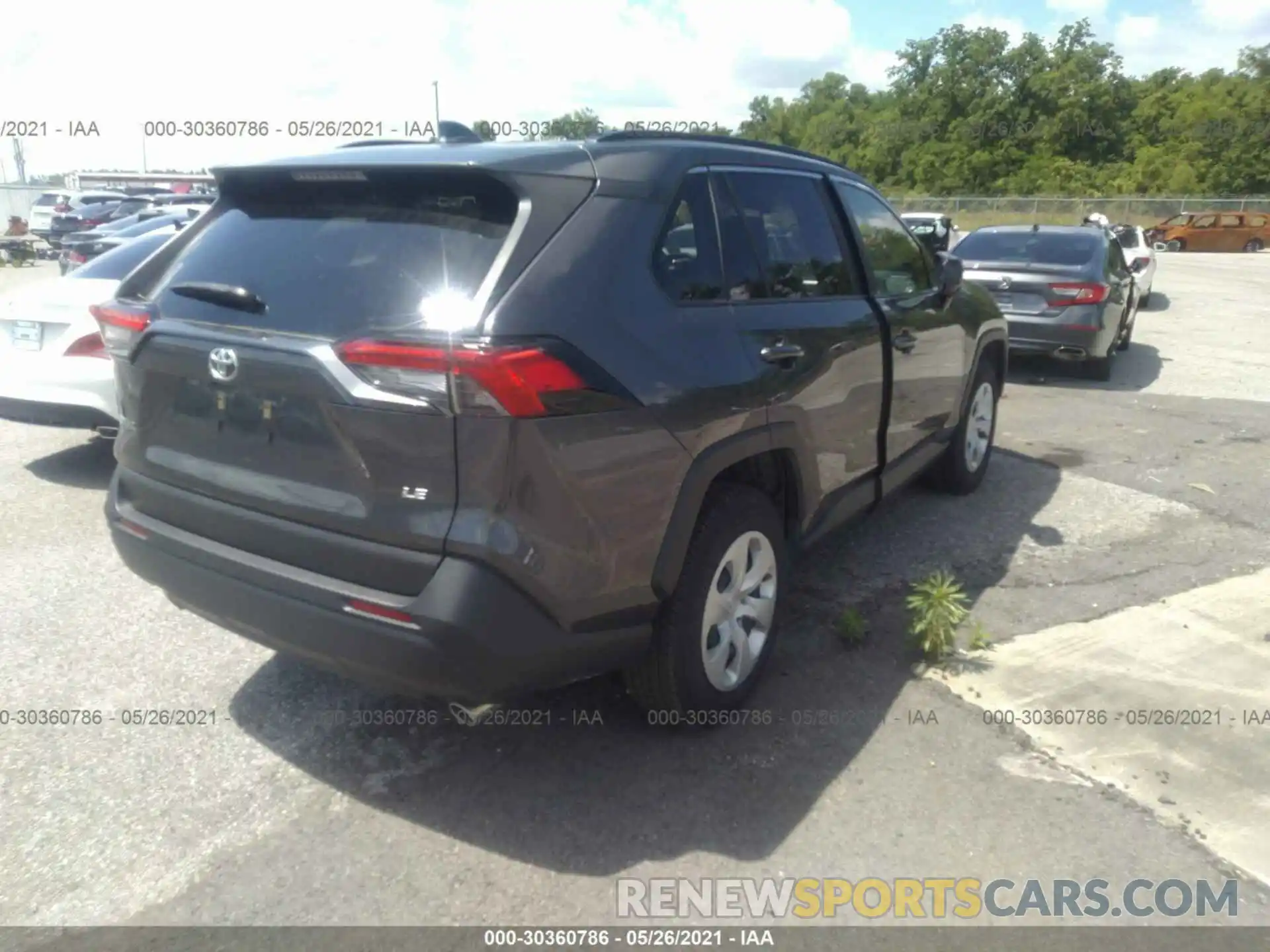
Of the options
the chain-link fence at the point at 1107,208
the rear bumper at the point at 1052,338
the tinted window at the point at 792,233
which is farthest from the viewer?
the chain-link fence at the point at 1107,208

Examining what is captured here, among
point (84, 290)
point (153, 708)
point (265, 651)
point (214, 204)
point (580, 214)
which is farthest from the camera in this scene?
point (84, 290)

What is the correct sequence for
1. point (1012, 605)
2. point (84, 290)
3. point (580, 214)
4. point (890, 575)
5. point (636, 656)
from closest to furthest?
1. point (580, 214)
2. point (636, 656)
3. point (1012, 605)
4. point (890, 575)
5. point (84, 290)

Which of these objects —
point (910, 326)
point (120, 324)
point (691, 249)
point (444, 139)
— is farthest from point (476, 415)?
point (910, 326)

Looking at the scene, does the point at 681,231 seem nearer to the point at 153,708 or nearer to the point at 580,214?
the point at 580,214

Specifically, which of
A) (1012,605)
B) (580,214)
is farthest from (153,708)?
(1012,605)

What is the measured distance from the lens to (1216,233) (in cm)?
3778

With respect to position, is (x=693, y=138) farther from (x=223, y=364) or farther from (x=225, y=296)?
(x=223, y=364)

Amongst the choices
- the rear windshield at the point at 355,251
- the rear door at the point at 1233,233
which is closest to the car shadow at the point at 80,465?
the rear windshield at the point at 355,251

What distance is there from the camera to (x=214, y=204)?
11.3 feet

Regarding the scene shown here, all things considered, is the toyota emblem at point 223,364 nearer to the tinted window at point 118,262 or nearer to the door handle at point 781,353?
the door handle at point 781,353

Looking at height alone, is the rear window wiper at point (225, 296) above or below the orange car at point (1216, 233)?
below

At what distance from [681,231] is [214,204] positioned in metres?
1.60

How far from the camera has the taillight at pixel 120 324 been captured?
3.21 meters

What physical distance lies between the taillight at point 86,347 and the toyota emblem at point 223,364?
11.5ft
